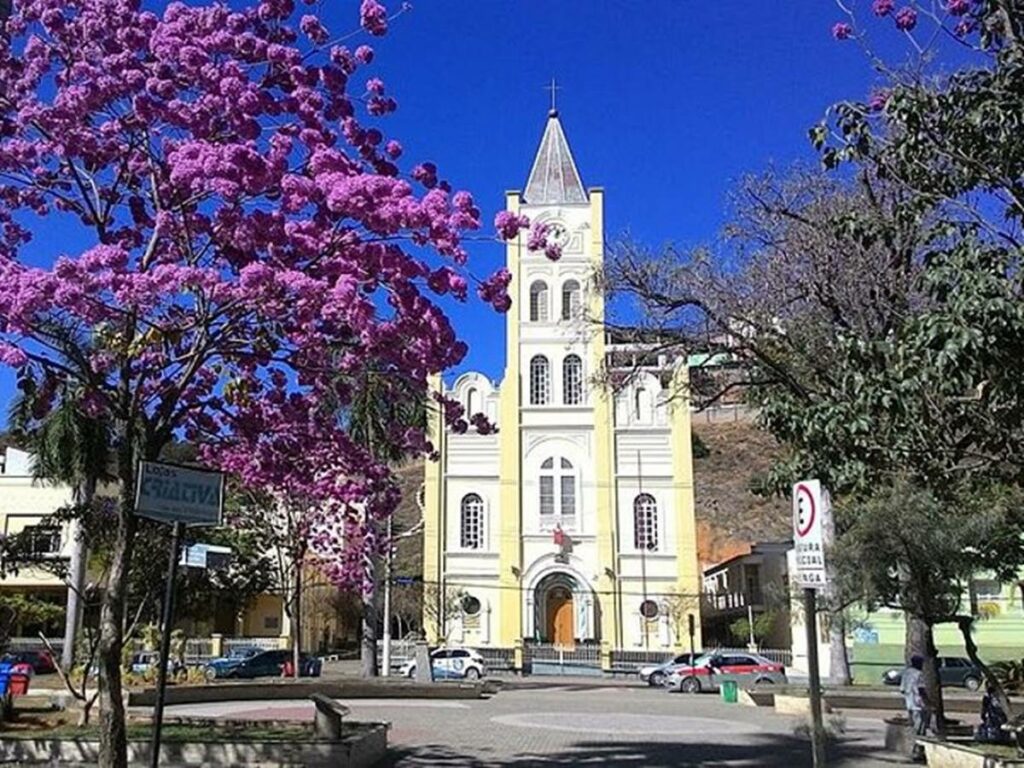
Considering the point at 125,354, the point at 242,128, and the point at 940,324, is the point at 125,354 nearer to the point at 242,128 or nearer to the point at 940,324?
the point at 242,128

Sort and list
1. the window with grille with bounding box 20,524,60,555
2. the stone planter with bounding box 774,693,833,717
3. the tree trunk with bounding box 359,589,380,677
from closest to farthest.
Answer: the window with grille with bounding box 20,524,60,555
the stone planter with bounding box 774,693,833,717
the tree trunk with bounding box 359,589,380,677

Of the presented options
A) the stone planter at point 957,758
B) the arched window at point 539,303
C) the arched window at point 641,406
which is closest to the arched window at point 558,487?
the arched window at point 641,406

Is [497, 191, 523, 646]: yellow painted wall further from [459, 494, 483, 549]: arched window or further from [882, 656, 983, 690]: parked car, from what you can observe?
[882, 656, 983, 690]: parked car

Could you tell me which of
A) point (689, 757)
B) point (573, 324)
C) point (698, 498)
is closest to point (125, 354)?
point (689, 757)

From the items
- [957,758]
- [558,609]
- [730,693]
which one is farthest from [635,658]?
[957,758]

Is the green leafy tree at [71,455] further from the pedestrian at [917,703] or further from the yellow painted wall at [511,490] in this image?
the pedestrian at [917,703]

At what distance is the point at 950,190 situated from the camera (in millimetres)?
9547

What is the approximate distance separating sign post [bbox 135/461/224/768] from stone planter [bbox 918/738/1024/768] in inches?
347

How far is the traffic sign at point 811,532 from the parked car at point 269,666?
28474 mm

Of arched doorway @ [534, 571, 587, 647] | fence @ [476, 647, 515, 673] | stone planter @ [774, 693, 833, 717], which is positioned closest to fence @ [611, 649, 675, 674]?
arched doorway @ [534, 571, 587, 647]

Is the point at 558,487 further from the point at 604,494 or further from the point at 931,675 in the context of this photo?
the point at 931,675

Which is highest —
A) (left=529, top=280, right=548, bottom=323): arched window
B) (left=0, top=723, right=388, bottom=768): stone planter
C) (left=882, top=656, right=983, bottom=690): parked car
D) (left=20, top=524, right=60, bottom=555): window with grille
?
(left=529, top=280, right=548, bottom=323): arched window

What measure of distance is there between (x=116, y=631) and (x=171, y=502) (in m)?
3.33

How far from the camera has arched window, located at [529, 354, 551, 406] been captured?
50.2 meters
